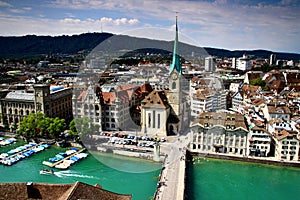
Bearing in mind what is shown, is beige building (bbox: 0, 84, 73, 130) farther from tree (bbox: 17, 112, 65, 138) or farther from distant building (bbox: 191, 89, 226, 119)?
distant building (bbox: 191, 89, 226, 119)

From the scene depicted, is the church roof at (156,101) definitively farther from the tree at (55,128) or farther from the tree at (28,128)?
the tree at (28,128)

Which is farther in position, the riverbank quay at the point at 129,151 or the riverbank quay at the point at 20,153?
the riverbank quay at the point at 129,151

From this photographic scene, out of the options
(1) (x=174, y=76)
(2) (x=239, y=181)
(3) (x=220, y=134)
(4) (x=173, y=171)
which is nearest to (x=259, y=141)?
(3) (x=220, y=134)

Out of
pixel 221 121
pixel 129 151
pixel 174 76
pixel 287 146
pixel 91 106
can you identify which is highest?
pixel 174 76

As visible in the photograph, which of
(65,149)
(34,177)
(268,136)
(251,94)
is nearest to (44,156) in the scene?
(65,149)

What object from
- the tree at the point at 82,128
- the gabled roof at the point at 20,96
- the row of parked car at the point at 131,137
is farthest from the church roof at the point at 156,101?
the gabled roof at the point at 20,96

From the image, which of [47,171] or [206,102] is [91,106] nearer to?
[47,171]
